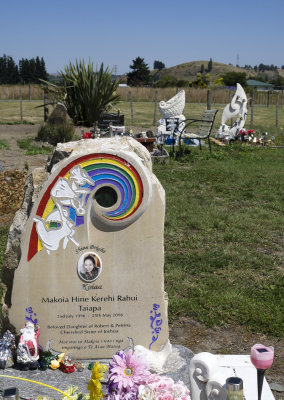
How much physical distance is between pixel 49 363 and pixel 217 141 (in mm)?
11802

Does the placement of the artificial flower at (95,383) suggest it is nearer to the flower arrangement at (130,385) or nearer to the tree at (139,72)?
the flower arrangement at (130,385)

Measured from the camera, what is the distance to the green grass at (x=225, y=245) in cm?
448

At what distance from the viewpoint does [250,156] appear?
12359mm

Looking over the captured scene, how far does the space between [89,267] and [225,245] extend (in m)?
3.01

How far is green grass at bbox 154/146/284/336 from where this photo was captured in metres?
4.48

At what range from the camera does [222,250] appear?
593 cm

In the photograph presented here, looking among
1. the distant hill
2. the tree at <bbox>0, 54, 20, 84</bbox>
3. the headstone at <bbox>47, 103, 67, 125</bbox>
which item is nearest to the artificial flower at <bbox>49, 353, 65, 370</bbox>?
the headstone at <bbox>47, 103, 67, 125</bbox>

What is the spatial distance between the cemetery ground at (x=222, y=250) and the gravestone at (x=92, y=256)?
0.74m

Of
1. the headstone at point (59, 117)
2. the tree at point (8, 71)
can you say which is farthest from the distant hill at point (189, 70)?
the headstone at point (59, 117)

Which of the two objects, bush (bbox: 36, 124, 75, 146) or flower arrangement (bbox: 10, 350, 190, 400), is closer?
flower arrangement (bbox: 10, 350, 190, 400)

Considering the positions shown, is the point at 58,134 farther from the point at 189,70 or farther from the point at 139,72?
the point at 189,70

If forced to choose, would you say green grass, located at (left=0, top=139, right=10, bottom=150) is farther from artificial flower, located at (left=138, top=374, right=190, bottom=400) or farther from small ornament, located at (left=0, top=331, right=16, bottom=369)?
artificial flower, located at (left=138, top=374, right=190, bottom=400)

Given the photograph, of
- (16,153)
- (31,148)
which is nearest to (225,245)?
(16,153)

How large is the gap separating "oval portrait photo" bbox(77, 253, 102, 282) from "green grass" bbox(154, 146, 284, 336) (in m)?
1.19
